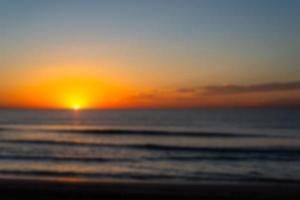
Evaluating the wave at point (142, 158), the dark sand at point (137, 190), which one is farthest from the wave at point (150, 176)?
the wave at point (142, 158)

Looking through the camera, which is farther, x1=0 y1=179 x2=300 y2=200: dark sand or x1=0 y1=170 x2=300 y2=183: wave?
x1=0 y1=170 x2=300 y2=183: wave

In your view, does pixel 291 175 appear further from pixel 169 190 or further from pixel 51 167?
pixel 51 167

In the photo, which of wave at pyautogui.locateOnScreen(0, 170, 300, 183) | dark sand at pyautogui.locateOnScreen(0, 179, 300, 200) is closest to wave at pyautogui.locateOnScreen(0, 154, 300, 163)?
wave at pyautogui.locateOnScreen(0, 170, 300, 183)

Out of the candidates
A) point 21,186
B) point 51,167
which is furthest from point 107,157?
point 21,186

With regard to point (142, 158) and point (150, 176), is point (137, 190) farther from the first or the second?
point (142, 158)

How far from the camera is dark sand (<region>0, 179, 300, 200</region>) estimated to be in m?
12.0

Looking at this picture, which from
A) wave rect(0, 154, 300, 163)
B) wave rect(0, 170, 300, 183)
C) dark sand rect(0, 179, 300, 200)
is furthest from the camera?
wave rect(0, 154, 300, 163)

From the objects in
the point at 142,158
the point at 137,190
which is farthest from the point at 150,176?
the point at 142,158

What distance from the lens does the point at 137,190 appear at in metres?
13.2

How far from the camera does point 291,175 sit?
1716 cm

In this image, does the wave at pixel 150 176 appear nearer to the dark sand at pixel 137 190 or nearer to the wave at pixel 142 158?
the dark sand at pixel 137 190

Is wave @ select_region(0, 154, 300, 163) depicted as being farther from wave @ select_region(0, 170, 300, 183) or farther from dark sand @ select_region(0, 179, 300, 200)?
dark sand @ select_region(0, 179, 300, 200)

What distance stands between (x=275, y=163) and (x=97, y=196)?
11.9 metres

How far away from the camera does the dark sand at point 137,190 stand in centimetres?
1205
